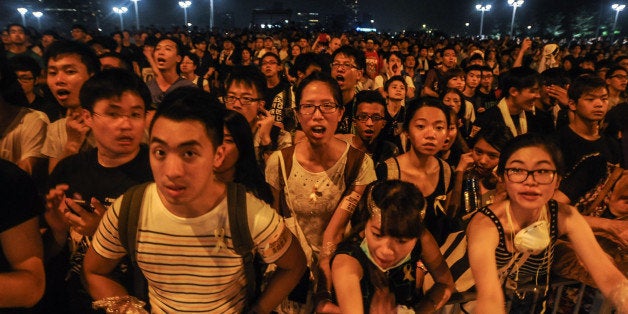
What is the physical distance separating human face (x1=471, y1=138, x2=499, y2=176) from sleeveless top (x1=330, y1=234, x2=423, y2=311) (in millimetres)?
1475

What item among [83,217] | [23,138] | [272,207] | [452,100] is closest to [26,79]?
[23,138]

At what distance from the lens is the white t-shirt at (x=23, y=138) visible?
116 inches

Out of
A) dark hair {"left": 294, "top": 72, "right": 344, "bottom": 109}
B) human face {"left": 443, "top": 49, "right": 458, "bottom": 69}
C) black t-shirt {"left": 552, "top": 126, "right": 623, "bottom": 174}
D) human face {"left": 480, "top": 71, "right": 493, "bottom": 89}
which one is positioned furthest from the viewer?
human face {"left": 443, "top": 49, "right": 458, "bottom": 69}

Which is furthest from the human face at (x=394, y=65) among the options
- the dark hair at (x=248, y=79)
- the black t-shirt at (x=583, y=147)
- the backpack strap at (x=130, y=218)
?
the backpack strap at (x=130, y=218)

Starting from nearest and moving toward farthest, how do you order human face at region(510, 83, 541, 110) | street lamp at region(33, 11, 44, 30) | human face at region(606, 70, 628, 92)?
human face at region(510, 83, 541, 110), human face at region(606, 70, 628, 92), street lamp at region(33, 11, 44, 30)

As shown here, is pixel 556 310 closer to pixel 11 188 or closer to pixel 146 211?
pixel 146 211

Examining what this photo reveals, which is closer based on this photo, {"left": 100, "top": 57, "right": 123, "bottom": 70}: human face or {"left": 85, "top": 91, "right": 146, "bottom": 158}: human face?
{"left": 85, "top": 91, "right": 146, "bottom": 158}: human face

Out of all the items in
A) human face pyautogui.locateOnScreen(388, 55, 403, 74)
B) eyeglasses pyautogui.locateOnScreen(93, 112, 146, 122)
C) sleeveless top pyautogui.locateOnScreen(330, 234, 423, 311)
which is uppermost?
human face pyautogui.locateOnScreen(388, 55, 403, 74)

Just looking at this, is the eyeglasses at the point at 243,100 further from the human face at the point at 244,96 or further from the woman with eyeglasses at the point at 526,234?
the woman with eyeglasses at the point at 526,234

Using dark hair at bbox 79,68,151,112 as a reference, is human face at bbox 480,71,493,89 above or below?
above

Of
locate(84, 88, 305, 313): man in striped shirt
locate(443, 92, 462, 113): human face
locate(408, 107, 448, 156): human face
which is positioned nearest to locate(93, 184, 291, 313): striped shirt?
locate(84, 88, 305, 313): man in striped shirt

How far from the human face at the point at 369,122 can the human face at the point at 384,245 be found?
6.54 feet

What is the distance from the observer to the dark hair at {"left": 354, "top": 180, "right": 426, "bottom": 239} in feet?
6.77

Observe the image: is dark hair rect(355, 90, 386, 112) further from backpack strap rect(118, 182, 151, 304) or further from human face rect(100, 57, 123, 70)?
human face rect(100, 57, 123, 70)
